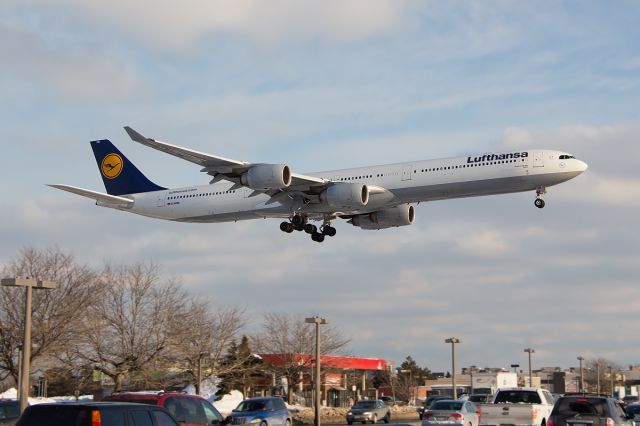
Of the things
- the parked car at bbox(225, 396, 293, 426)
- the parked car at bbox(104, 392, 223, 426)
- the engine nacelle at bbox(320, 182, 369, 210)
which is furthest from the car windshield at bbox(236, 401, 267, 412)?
the parked car at bbox(104, 392, 223, 426)

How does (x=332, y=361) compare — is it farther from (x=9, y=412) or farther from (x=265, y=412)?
(x=9, y=412)

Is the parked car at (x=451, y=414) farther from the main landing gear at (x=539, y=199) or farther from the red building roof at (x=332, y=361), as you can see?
the red building roof at (x=332, y=361)

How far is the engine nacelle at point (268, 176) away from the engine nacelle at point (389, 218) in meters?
7.74

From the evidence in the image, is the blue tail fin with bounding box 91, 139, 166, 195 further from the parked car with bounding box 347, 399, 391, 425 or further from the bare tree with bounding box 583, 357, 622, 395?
the bare tree with bounding box 583, 357, 622, 395

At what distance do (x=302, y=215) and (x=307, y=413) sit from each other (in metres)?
14.2

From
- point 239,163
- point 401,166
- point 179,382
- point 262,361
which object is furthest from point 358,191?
point 262,361

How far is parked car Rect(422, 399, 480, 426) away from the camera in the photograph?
27.5 metres

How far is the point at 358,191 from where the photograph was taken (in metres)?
39.2

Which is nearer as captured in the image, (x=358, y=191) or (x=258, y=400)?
(x=258, y=400)

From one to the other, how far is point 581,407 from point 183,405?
29.7 feet

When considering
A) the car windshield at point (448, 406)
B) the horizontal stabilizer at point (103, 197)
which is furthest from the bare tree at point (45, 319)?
Answer: the car windshield at point (448, 406)

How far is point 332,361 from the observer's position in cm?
7519

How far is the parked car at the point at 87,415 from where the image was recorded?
1062 cm

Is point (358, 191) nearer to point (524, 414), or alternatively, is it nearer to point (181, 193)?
point (181, 193)
